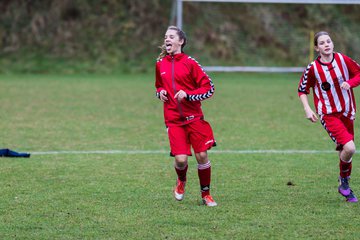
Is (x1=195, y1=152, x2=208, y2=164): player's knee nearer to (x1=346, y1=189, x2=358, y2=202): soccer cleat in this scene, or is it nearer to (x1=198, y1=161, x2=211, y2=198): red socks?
(x1=198, y1=161, x2=211, y2=198): red socks

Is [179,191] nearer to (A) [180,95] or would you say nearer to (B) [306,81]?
(A) [180,95]

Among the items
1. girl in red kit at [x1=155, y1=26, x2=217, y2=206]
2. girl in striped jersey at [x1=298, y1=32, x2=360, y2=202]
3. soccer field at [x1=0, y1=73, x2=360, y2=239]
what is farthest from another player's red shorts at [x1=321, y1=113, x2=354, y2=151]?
girl in red kit at [x1=155, y1=26, x2=217, y2=206]

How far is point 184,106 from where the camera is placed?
7.86 meters

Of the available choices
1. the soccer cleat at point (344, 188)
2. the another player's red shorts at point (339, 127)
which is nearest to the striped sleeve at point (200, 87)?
the another player's red shorts at point (339, 127)

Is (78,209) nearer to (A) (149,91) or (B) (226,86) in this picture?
(A) (149,91)

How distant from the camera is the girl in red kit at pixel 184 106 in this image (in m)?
7.82

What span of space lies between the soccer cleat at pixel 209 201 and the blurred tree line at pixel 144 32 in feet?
72.1

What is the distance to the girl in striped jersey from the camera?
8.00m

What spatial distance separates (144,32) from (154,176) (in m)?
23.3

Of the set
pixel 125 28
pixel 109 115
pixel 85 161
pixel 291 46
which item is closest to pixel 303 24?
pixel 291 46

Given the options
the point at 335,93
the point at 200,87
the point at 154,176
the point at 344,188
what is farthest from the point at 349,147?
the point at 154,176

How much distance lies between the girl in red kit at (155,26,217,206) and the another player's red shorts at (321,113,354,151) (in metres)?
1.19

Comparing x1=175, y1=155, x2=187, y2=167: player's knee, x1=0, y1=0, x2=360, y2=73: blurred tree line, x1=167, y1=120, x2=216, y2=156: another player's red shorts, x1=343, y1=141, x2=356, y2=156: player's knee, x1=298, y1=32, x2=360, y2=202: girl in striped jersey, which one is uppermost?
x1=298, y1=32, x2=360, y2=202: girl in striped jersey

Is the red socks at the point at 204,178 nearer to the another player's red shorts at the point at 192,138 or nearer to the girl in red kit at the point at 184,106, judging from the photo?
the girl in red kit at the point at 184,106
